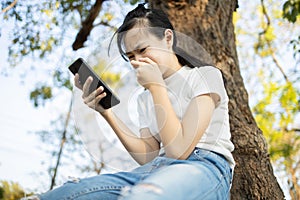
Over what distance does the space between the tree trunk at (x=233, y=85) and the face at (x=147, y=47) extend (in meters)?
0.65

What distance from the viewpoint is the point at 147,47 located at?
3.85ft

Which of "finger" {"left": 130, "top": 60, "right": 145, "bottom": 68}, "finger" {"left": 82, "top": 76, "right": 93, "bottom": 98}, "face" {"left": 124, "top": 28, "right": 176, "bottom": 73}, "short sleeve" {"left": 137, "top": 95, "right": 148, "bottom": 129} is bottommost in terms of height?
"short sleeve" {"left": 137, "top": 95, "right": 148, "bottom": 129}

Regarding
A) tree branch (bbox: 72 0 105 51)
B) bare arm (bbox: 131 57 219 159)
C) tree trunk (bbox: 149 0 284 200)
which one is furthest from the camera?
tree branch (bbox: 72 0 105 51)

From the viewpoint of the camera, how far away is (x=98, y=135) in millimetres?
1166

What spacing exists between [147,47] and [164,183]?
0.41 m

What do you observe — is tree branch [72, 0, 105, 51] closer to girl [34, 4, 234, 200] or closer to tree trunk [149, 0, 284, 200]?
tree trunk [149, 0, 284, 200]

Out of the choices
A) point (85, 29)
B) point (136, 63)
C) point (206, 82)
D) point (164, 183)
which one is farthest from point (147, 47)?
point (85, 29)

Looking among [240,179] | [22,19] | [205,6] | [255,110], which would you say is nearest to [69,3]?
[22,19]

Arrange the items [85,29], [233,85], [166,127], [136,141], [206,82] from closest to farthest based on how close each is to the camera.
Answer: [166,127] < [206,82] < [136,141] < [233,85] < [85,29]

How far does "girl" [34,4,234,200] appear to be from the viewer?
3.26 ft

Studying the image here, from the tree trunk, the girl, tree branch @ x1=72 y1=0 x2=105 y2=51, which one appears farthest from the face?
tree branch @ x1=72 y1=0 x2=105 y2=51

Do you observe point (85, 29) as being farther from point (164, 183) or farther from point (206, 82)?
point (164, 183)

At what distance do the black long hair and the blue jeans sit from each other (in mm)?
304

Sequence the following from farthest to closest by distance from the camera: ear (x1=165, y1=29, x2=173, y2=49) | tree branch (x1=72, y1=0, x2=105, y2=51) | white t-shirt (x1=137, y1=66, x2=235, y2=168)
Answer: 1. tree branch (x1=72, y1=0, x2=105, y2=51)
2. ear (x1=165, y1=29, x2=173, y2=49)
3. white t-shirt (x1=137, y1=66, x2=235, y2=168)
